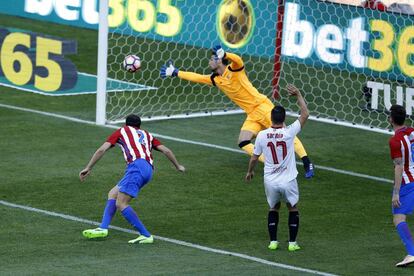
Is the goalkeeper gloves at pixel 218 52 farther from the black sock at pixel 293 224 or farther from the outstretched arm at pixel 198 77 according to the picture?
the black sock at pixel 293 224

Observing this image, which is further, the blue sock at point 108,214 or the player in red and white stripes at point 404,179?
the blue sock at point 108,214

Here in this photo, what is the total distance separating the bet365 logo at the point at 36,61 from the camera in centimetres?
2545

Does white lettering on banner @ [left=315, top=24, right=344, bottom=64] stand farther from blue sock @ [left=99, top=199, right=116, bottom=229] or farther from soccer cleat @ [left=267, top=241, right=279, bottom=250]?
blue sock @ [left=99, top=199, right=116, bottom=229]

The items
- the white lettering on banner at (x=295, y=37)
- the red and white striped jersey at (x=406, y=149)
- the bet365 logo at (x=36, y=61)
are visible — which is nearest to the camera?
the red and white striped jersey at (x=406, y=149)

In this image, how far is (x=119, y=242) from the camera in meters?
15.7

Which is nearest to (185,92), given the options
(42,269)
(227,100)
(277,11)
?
(227,100)

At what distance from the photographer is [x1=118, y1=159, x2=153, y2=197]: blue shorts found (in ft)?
51.6

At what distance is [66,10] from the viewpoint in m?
31.8

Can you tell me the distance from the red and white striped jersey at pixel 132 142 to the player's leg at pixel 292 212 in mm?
1793

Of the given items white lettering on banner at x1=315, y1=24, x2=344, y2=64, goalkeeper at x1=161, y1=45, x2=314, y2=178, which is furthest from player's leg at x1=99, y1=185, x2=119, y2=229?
white lettering on banner at x1=315, y1=24, x2=344, y2=64

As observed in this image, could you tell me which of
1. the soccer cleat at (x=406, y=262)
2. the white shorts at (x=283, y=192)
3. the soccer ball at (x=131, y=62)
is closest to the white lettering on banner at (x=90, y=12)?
the soccer ball at (x=131, y=62)

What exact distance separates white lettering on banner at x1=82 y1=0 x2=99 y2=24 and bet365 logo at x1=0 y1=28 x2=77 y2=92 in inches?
181

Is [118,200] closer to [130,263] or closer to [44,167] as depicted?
[130,263]

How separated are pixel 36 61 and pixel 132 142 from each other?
10.1 metres
